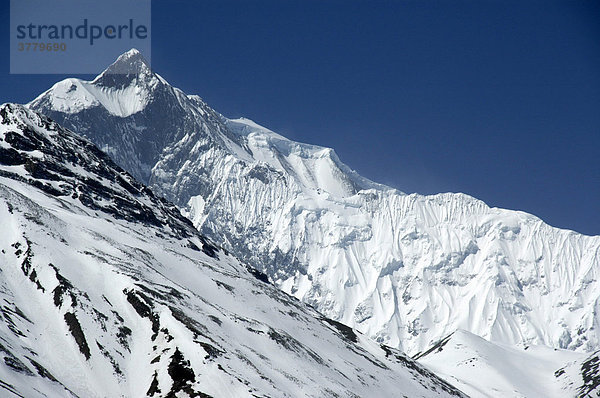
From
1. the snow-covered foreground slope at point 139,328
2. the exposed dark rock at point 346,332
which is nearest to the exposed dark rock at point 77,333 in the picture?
the snow-covered foreground slope at point 139,328

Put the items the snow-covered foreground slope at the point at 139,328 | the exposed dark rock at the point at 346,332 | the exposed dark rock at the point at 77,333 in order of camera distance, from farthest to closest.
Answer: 1. the exposed dark rock at the point at 346,332
2. the exposed dark rock at the point at 77,333
3. the snow-covered foreground slope at the point at 139,328

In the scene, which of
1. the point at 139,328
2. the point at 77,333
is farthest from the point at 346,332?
the point at 77,333

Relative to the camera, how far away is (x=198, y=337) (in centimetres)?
10500

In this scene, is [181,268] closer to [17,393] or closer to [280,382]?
[280,382]

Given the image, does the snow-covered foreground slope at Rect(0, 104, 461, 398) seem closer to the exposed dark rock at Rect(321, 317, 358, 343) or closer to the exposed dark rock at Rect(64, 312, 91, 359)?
the exposed dark rock at Rect(64, 312, 91, 359)

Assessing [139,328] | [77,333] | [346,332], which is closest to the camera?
→ [77,333]

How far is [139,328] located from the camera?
106m

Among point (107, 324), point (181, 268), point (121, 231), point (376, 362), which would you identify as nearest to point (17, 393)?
point (107, 324)

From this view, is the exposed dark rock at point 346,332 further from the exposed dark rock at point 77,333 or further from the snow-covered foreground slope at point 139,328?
the exposed dark rock at point 77,333

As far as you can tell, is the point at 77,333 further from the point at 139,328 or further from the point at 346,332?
the point at 346,332

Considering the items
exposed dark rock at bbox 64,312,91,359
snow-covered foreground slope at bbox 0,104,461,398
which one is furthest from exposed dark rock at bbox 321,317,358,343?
exposed dark rock at bbox 64,312,91,359

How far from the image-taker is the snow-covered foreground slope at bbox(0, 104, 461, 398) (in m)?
93.1

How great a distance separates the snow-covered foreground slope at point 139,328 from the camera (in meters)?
93.1

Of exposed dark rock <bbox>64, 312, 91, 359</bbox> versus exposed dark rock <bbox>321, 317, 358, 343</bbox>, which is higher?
exposed dark rock <bbox>64, 312, 91, 359</bbox>
